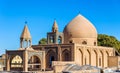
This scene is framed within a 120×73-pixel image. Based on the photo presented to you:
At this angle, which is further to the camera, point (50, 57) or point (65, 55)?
point (50, 57)

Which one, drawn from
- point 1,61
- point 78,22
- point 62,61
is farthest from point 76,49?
point 1,61

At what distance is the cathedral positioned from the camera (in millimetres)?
36312

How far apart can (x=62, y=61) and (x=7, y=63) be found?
6.56 m

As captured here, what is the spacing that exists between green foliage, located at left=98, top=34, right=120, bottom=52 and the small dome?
12.1 m

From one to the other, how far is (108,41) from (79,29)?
47.9ft

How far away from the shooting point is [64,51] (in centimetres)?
3766

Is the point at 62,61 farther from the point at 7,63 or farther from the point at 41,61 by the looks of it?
the point at 7,63

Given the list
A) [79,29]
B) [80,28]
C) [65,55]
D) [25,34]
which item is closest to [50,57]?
[65,55]

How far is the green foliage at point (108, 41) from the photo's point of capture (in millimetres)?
54259

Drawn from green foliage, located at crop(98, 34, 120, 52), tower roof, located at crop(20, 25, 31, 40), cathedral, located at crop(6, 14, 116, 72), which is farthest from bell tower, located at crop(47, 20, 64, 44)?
green foliage, located at crop(98, 34, 120, 52)

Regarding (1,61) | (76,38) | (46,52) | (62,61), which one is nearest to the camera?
(62,61)

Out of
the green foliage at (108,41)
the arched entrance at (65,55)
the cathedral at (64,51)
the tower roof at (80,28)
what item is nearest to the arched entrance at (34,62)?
the cathedral at (64,51)

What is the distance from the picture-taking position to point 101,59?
43344 millimetres

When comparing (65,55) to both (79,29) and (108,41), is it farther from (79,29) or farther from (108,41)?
(108,41)
